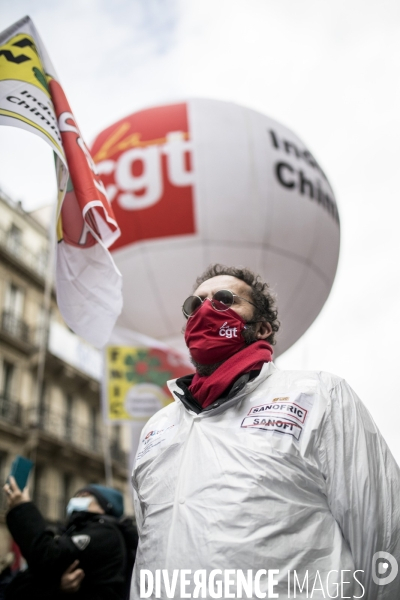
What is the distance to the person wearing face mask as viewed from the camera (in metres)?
2.85

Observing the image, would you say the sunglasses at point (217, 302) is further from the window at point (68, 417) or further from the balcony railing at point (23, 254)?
the window at point (68, 417)

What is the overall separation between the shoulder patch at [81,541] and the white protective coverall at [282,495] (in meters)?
0.96

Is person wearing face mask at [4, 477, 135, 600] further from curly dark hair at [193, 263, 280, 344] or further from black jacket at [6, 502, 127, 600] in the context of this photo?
curly dark hair at [193, 263, 280, 344]

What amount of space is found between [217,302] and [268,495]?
810mm

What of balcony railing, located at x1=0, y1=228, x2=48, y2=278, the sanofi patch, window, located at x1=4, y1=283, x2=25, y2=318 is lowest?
the sanofi patch

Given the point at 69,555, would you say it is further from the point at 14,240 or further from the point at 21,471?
the point at 14,240

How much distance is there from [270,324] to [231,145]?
5276 millimetres

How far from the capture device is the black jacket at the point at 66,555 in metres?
2.84

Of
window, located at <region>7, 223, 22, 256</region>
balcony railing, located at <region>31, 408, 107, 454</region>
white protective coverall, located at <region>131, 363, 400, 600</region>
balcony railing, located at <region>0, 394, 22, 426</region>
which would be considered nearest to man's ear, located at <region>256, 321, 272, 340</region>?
white protective coverall, located at <region>131, 363, 400, 600</region>

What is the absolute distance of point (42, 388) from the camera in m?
22.4

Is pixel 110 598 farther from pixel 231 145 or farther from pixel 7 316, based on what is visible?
pixel 7 316

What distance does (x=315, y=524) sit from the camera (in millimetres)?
1882

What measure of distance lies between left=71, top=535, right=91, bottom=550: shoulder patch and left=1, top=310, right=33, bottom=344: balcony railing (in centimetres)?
1915

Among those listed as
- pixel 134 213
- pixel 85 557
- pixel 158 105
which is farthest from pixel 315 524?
pixel 158 105
